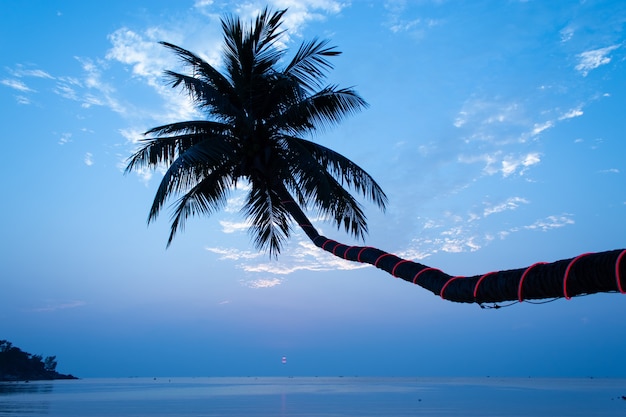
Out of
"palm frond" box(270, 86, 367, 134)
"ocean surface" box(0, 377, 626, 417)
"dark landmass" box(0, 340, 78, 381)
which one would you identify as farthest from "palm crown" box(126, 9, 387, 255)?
"dark landmass" box(0, 340, 78, 381)

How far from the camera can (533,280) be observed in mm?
3674

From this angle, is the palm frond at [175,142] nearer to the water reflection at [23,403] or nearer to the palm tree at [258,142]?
the palm tree at [258,142]

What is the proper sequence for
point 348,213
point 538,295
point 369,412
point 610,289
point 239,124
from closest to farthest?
1. point 610,289
2. point 538,295
3. point 239,124
4. point 348,213
5. point 369,412

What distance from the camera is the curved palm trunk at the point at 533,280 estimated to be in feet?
10.3

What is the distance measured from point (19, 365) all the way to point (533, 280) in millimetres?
131353

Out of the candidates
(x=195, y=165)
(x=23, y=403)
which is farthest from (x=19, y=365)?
(x=195, y=165)

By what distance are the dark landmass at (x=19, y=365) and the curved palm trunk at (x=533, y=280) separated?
395ft

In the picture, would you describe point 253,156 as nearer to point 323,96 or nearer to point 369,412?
point 323,96

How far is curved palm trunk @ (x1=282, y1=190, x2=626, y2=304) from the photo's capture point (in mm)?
3131

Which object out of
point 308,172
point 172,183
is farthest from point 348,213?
point 172,183

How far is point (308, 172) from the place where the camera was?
9.35 metres

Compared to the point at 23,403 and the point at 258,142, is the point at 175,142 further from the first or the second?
the point at 23,403

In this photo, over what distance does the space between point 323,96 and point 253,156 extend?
2051 mm

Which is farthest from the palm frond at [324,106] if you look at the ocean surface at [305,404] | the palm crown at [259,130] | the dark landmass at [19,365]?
the dark landmass at [19,365]
